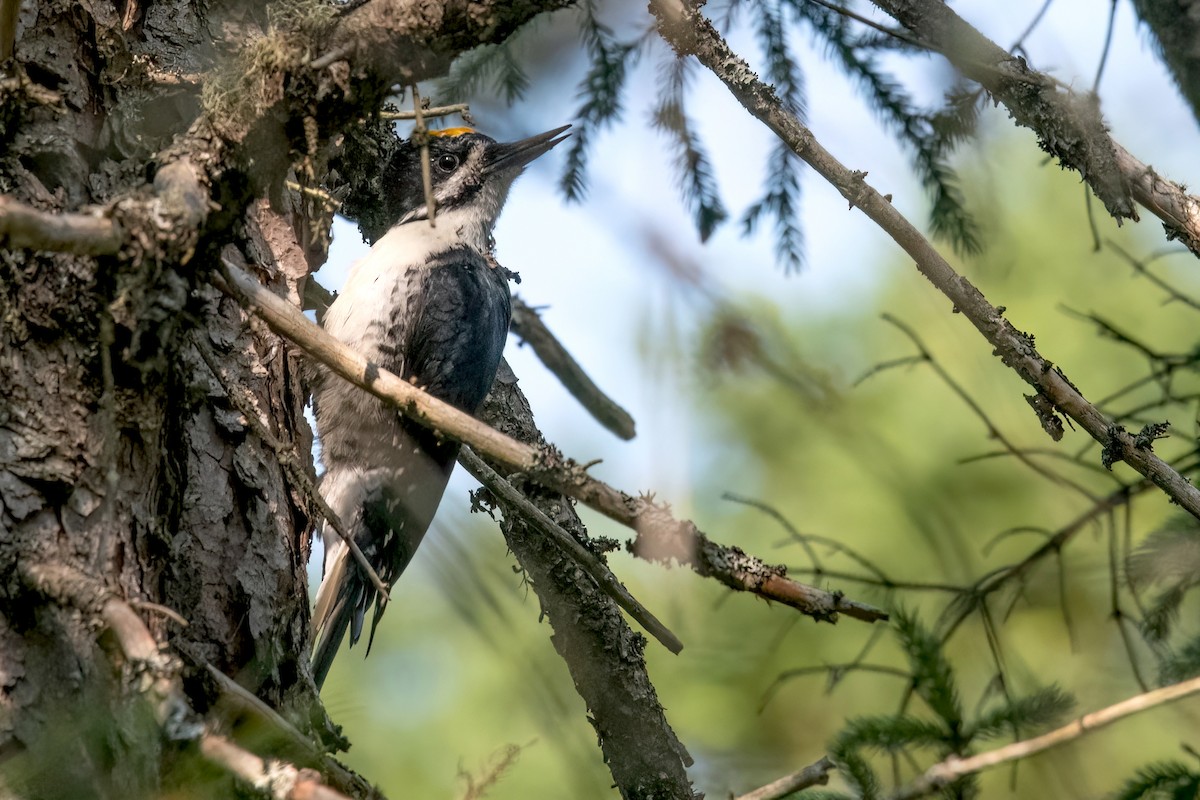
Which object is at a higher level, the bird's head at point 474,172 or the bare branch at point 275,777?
the bird's head at point 474,172

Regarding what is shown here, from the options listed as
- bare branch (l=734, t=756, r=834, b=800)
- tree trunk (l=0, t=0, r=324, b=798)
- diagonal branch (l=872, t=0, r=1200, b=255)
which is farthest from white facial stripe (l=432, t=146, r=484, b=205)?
bare branch (l=734, t=756, r=834, b=800)

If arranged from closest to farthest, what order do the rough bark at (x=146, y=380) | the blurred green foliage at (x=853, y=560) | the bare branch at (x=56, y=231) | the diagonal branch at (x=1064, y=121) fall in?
the bare branch at (x=56, y=231)
the rough bark at (x=146, y=380)
the diagonal branch at (x=1064, y=121)
the blurred green foliage at (x=853, y=560)

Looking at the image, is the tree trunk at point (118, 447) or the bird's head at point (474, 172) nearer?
the tree trunk at point (118, 447)

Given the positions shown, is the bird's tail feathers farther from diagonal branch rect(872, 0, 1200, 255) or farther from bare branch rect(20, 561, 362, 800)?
diagonal branch rect(872, 0, 1200, 255)

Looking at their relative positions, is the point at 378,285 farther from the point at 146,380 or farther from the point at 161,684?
the point at 161,684

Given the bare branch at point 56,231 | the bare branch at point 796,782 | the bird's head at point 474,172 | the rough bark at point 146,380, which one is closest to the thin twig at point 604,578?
the bare branch at point 796,782

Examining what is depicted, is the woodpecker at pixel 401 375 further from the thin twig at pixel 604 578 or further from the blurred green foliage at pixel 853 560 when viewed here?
the thin twig at pixel 604 578

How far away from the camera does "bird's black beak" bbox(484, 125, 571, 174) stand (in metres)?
4.42

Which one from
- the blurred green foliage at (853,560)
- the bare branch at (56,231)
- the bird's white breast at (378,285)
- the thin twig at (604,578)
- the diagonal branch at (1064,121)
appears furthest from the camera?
the bird's white breast at (378,285)

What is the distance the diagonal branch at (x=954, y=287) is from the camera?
2.12 metres

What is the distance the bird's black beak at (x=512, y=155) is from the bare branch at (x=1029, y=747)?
3.14m

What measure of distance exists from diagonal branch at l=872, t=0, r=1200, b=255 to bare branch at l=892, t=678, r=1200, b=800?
0.96 meters

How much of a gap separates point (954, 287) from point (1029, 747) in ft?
3.03

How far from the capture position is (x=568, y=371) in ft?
13.3
